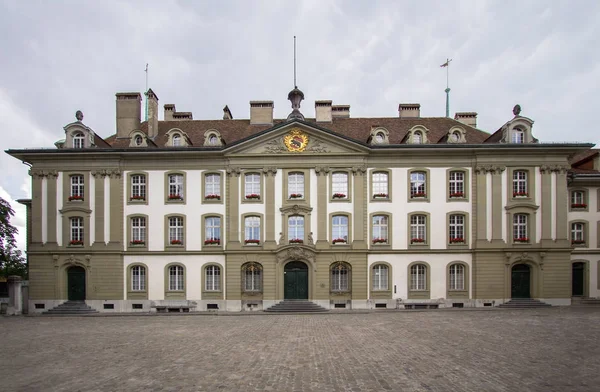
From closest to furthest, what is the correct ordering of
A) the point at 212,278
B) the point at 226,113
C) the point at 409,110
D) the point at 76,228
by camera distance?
1. the point at 212,278
2. the point at 76,228
3. the point at 409,110
4. the point at 226,113

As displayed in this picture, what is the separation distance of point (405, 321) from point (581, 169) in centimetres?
2224

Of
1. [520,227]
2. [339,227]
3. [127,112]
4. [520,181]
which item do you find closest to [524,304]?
[520,227]

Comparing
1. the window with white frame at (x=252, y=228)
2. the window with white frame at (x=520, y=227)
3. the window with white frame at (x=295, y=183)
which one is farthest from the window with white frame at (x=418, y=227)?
the window with white frame at (x=252, y=228)

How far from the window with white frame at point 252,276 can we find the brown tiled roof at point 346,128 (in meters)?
9.48

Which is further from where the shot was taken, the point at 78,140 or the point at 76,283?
the point at 78,140

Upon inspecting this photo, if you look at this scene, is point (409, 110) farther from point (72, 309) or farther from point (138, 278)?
point (72, 309)

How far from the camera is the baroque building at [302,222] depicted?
25188 millimetres

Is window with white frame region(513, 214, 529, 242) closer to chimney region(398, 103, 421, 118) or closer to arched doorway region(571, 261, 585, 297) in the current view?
arched doorway region(571, 261, 585, 297)

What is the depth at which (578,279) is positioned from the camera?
2834 centimetres

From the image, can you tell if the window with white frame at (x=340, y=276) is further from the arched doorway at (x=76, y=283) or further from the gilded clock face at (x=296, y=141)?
the arched doorway at (x=76, y=283)

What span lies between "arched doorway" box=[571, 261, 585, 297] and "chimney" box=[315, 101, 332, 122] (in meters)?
23.1

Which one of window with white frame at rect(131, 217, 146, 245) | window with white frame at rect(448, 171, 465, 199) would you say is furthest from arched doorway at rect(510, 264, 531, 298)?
window with white frame at rect(131, 217, 146, 245)

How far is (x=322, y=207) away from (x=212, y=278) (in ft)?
30.9

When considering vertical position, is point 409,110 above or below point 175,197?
above
